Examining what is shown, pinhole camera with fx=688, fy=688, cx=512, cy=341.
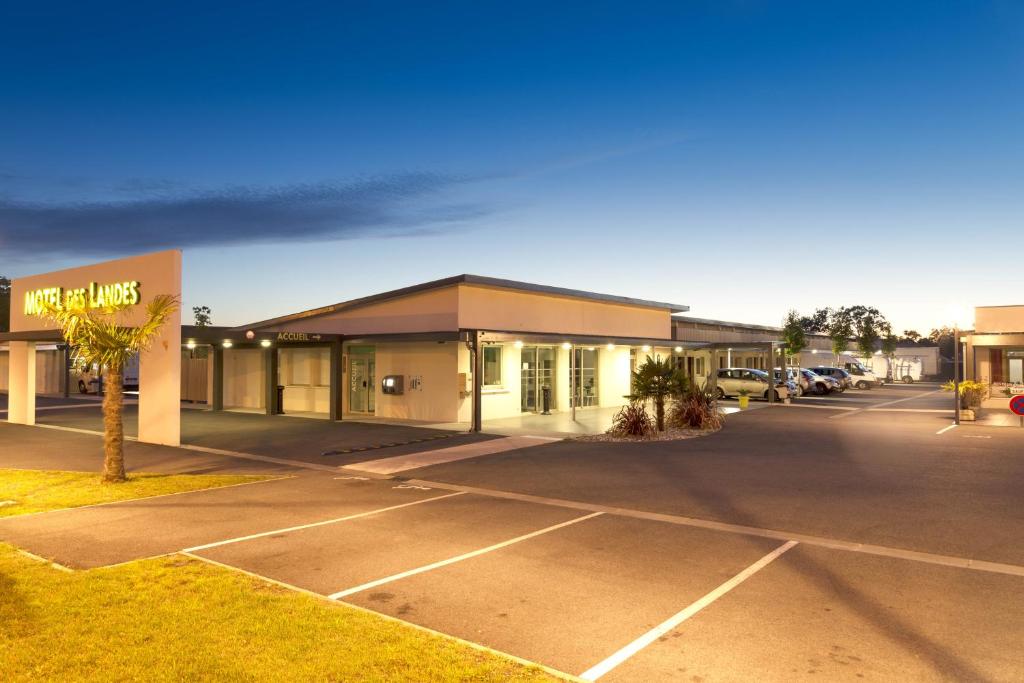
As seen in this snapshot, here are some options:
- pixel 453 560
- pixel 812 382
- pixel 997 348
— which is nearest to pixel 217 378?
pixel 453 560

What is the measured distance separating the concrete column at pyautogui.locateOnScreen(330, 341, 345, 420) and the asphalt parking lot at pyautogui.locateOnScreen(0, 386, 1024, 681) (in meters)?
9.21

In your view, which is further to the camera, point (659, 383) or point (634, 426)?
point (659, 383)

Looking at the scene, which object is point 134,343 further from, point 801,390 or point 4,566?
point 801,390

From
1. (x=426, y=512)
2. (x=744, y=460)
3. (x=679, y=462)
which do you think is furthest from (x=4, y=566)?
(x=744, y=460)

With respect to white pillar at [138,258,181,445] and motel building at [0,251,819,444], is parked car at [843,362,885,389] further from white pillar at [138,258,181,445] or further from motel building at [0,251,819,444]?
white pillar at [138,258,181,445]

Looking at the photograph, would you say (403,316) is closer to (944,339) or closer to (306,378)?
(306,378)

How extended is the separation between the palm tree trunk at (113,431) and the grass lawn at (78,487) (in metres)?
0.25

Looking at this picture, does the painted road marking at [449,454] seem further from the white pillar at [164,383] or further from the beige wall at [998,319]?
the beige wall at [998,319]

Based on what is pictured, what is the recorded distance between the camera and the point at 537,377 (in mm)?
26484

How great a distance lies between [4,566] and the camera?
23.0 feet

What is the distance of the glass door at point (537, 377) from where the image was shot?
25781 millimetres

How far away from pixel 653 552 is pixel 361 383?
Answer: 64.7 ft

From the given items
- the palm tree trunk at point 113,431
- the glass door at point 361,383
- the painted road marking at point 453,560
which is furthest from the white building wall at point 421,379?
the painted road marking at point 453,560

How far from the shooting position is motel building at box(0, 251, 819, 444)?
19016 millimetres
